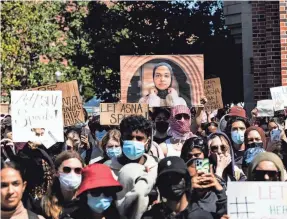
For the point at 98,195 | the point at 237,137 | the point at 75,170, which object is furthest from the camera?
the point at 237,137

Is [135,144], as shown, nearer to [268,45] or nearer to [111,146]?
[111,146]

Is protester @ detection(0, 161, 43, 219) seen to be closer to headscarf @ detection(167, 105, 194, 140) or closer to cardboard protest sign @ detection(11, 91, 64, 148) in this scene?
cardboard protest sign @ detection(11, 91, 64, 148)

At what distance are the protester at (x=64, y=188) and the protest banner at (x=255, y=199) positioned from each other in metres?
1.06

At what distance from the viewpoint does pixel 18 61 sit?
104 feet

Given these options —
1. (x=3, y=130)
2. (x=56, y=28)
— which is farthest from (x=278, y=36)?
(x=56, y=28)

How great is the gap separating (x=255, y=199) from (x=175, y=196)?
61cm

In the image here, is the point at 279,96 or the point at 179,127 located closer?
the point at 179,127

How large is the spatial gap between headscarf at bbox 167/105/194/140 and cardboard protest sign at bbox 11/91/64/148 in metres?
1.16

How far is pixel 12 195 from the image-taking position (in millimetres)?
5176

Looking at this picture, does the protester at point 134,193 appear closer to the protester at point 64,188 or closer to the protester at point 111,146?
the protester at point 64,188

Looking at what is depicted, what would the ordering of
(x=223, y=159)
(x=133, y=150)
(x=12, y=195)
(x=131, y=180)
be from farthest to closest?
(x=223, y=159) < (x=133, y=150) < (x=131, y=180) < (x=12, y=195)

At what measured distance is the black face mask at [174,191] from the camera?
17.4 ft

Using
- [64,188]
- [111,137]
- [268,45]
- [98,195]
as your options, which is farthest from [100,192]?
[268,45]

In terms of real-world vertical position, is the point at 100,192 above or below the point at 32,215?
above
